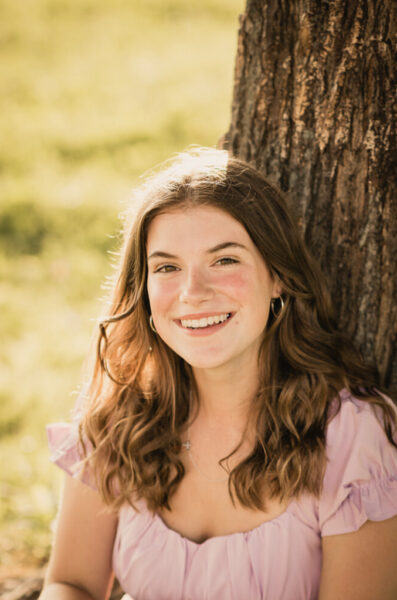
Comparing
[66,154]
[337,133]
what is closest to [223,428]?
[337,133]

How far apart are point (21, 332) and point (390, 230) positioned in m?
3.57

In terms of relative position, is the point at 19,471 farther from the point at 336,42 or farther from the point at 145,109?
the point at 145,109

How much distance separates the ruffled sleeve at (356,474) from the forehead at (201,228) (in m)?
0.67

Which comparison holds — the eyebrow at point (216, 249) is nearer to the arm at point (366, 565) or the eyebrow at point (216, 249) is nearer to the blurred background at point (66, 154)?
the arm at point (366, 565)

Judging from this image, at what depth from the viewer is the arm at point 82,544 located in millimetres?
2232

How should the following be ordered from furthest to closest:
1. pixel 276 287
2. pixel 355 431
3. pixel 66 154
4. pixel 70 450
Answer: pixel 66 154, pixel 70 450, pixel 276 287, pixel 355 431

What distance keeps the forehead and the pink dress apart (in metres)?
0.66

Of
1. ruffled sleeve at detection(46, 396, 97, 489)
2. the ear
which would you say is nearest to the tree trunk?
the ear

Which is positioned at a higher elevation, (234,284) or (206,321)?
(234,284)

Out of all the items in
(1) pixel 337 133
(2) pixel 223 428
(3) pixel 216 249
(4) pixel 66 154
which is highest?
(4) pixel 66 154

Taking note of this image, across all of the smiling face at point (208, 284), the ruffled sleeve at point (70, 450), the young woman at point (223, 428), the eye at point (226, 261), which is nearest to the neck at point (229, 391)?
the young woman at point (223, 428)

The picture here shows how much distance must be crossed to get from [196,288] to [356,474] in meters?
0.76

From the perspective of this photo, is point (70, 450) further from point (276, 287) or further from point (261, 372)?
point (276, 287)

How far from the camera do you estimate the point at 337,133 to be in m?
2.18
